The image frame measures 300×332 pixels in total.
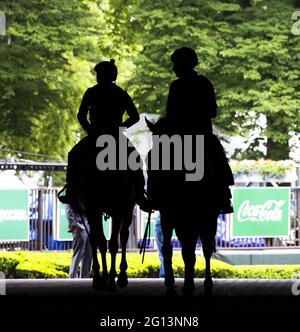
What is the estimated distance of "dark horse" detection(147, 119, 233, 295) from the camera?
42.8 feet

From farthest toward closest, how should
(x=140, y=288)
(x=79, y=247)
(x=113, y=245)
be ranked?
(x=79, y=247) → (x=140, y=288) → (x=113, y=245)

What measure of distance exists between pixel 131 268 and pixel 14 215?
13.7ft

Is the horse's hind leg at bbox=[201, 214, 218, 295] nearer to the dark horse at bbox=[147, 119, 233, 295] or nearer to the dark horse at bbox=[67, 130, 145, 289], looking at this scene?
the dark horse at bbox=[147, 119, 233, 295]

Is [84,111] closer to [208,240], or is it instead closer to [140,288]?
[208,240]

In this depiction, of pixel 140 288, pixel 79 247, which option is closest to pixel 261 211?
pixel 79 247

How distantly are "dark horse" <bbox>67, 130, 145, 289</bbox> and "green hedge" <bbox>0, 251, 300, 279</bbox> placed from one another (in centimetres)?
819

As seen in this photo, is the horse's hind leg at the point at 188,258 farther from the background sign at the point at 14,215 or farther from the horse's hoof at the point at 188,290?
the background sign at the point at 14,215

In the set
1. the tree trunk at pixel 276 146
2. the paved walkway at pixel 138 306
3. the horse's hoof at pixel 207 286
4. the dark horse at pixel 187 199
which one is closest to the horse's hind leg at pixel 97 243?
the paved walkway at pixel 138 306

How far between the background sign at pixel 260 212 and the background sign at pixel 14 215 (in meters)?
4.69

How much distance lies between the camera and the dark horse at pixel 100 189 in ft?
46.0

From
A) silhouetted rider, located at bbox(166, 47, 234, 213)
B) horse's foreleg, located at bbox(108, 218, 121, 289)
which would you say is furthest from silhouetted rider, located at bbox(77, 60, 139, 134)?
horse's foreleg, located at bbox(108, 218, 121, 289)

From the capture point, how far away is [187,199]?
13055mm
